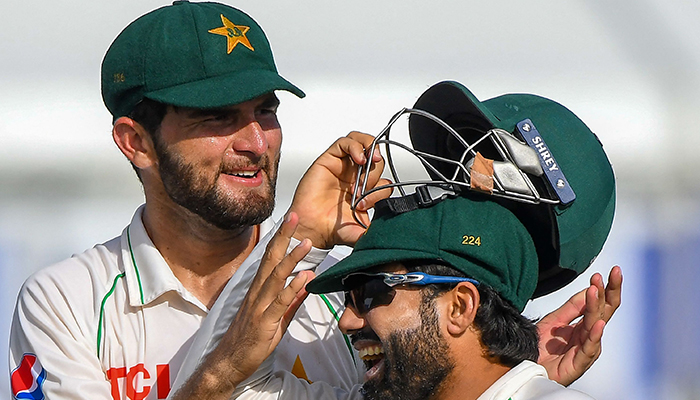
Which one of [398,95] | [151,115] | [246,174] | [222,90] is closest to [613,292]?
[246,174]

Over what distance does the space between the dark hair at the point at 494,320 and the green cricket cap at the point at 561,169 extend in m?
0.14

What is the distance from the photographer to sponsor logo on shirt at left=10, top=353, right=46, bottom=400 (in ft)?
6.81

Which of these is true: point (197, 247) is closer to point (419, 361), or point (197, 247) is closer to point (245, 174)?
point (245, 174)

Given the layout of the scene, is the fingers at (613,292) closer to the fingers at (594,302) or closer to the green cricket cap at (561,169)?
the fingers at (594,302)

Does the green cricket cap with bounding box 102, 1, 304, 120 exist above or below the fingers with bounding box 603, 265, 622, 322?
above

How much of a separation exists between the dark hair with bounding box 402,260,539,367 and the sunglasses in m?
0.02

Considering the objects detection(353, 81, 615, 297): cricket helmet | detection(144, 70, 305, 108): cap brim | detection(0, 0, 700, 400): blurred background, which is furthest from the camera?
detection(0, 0, 700, 400): blurred background

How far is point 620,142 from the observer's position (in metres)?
3.74

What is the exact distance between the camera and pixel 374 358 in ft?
6.03

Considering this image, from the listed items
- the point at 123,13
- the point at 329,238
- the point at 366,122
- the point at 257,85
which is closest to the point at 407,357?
the point at 329,238

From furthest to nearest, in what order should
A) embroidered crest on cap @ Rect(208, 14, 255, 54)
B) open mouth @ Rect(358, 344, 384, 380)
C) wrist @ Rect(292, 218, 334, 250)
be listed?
embroidered crest on cap @ Rect(208, 14, 255, 54)
wrist @ Rect(292, 218, 334, 250)
open mouth @ Rect(358, 344, 384, 380)

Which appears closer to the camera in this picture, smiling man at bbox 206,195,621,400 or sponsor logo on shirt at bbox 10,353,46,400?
smiling man at bbox 206,195,621,400

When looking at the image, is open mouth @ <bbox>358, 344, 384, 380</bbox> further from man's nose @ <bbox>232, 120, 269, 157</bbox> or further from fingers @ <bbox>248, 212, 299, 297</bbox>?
man's nose @ <bbox>232, 120, 269, 157</bbox>

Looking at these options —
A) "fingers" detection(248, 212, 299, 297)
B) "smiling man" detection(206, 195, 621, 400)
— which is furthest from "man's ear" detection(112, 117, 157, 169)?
"smiling man" detection(206, 195, 621, 400)
